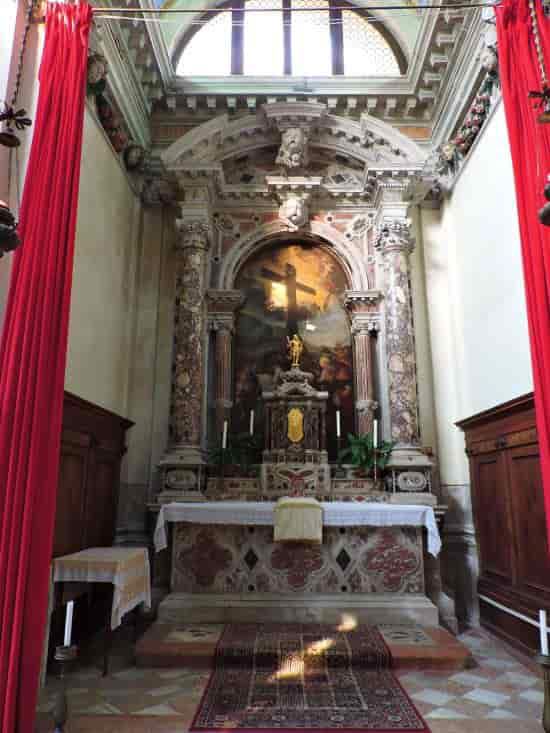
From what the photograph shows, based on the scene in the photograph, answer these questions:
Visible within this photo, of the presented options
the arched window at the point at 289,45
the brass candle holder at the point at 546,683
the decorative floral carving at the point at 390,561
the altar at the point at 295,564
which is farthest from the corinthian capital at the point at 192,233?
the brass candle holder at the point at 546,683

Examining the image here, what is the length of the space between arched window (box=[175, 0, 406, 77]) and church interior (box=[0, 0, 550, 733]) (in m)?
0.05

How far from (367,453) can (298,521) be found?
6.13 feet

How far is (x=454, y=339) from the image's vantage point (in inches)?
323

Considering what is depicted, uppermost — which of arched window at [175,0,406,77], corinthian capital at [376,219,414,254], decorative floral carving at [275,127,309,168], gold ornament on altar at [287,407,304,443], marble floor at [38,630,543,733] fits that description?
arched window at [175,0,406,77]

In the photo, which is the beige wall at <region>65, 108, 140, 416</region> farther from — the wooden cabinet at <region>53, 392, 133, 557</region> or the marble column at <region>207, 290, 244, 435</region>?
the marble column at <region>207, 290, 244, 435</region>

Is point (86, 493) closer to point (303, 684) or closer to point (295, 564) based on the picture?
point (295, 564)

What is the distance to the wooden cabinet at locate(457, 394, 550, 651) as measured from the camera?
546 cm

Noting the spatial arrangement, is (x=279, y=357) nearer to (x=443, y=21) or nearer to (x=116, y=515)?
(x=116, y=515)

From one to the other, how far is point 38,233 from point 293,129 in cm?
545

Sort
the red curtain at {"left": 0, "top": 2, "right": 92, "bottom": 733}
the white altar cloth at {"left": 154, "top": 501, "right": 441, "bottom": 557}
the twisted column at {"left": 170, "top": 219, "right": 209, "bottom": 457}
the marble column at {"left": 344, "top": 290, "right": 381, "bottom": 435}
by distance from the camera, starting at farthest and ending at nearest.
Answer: the marble column at {"left": 344, "top": 290, "right": 381, "bottom": 435}
the twisted column at {"left": 170, "top": 219, "right": 209, "bottom": 457}
the white altar cloth at {"left": 154, "top": 501, "right": 441, "bottom": 557}
the red curtain at {"left": 0, "top": 2, "right": 92, "bottom": 733}

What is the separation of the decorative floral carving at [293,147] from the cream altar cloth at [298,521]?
5.34 metres

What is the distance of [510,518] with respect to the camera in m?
6.06

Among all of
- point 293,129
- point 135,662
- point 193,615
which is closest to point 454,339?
point 293,129

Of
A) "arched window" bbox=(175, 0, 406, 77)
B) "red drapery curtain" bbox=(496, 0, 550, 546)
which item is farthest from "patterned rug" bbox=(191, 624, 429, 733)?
"arched window" bbox=(175, 0, 406, 77)
